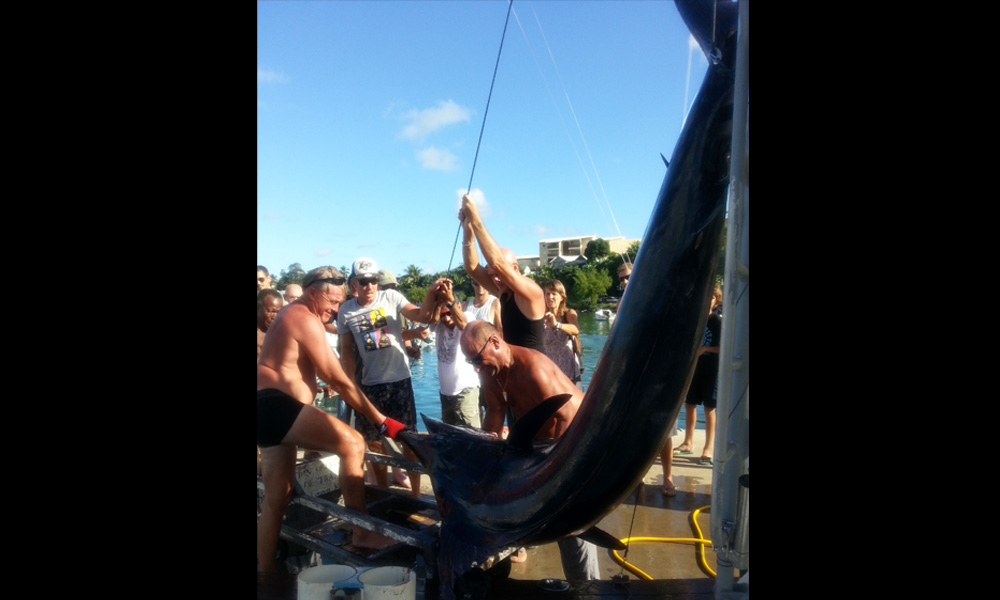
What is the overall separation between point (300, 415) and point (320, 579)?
1.30m

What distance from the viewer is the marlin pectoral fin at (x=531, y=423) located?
85.0 inches

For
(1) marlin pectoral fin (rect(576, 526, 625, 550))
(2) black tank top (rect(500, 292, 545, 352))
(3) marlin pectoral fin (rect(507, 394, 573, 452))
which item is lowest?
(1) marlin pectoral fin (rect(576, 526, 625, 550))

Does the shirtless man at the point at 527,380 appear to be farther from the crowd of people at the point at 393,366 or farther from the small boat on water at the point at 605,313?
the small boat on water at the point at 605,313

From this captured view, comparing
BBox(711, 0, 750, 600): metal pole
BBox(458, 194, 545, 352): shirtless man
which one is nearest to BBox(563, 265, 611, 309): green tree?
BBox(458, 194, 545, 352): shirtless man

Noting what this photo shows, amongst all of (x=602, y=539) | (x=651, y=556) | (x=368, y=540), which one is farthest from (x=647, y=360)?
(x=651, y=556)

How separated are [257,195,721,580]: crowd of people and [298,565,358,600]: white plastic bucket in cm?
93

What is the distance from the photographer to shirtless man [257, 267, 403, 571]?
305 cm

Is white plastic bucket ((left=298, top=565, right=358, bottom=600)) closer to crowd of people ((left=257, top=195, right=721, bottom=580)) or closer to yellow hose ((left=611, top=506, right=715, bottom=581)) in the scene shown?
crowd of people ((left=257, top=195, right=721, bottom=580))

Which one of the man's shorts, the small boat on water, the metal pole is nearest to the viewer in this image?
the metal pole

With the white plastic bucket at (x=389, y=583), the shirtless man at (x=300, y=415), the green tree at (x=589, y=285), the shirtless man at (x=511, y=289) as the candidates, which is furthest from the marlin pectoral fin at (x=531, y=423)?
the green tree at (x=589, y=285)

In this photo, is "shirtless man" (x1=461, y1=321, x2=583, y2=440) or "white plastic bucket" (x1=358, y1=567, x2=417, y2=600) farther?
"shirtless man" (x1=461, y1=321, x2=583, y2=440)
